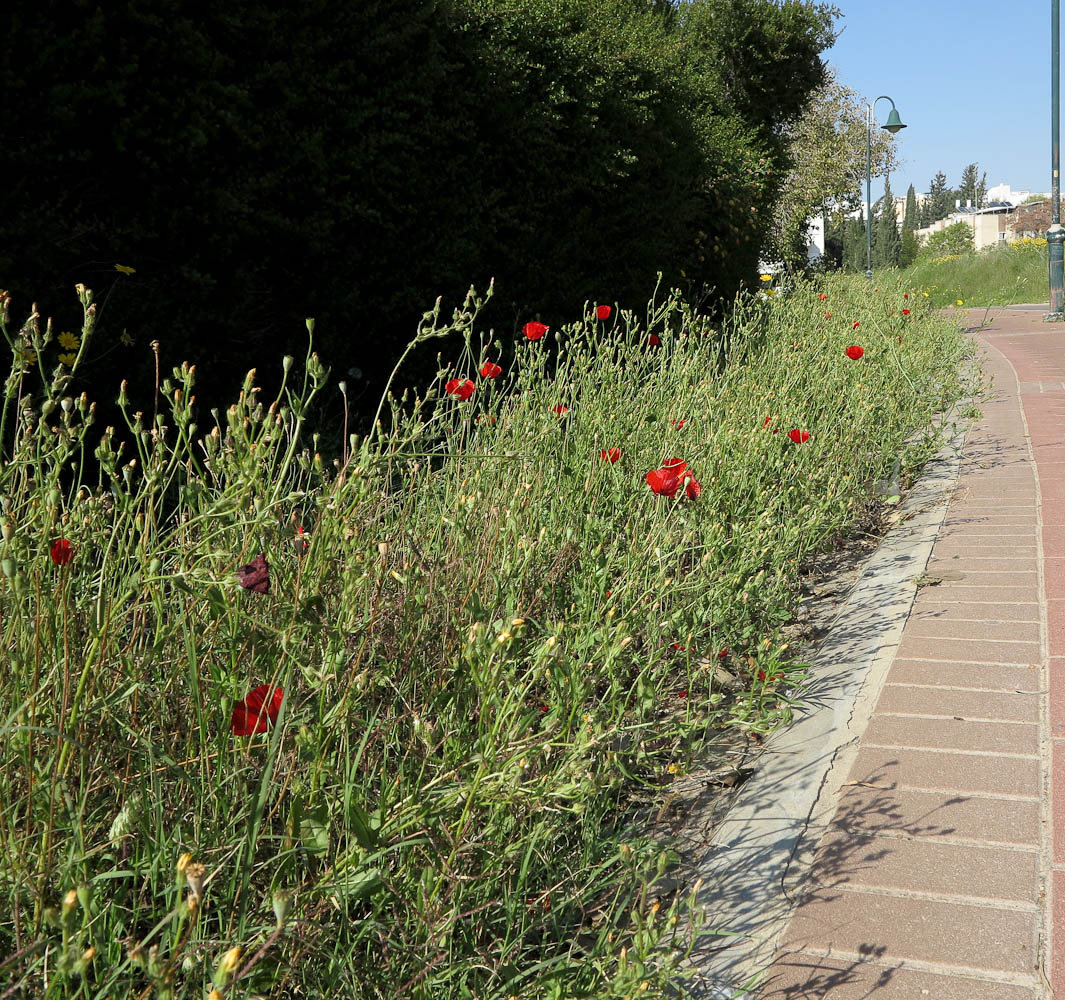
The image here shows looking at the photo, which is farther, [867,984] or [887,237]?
[887,237]

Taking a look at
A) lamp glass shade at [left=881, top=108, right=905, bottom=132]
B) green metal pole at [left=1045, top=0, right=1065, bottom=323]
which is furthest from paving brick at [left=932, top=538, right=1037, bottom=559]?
lamp glass shade at [left=881, top=108, right=905, bottom=132]

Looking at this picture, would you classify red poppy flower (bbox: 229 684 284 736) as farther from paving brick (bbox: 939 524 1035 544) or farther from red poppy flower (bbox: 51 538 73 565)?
paving brick (bbox: 939 524 1035 544)

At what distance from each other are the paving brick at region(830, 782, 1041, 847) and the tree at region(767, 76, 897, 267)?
27.2m

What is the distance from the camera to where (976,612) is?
11.8 ft

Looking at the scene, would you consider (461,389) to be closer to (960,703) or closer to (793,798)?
(793,798)

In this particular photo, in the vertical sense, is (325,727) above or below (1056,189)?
below

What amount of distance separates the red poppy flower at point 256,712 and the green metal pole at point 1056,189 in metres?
17.9

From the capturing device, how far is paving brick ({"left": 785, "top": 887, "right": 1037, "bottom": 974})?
1.87 m

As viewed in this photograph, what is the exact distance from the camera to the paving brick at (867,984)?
5.79 feet

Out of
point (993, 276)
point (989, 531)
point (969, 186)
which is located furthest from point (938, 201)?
point (989, 531)

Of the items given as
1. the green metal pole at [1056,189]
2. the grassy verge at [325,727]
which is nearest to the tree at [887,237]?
the green metal pole at [1056,189]

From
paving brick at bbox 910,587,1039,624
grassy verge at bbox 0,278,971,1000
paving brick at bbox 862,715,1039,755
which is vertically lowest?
paving brick at bbox 862,715,1039,755

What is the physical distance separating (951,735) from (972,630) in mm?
842

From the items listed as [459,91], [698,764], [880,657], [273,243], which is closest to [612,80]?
[459,91]
